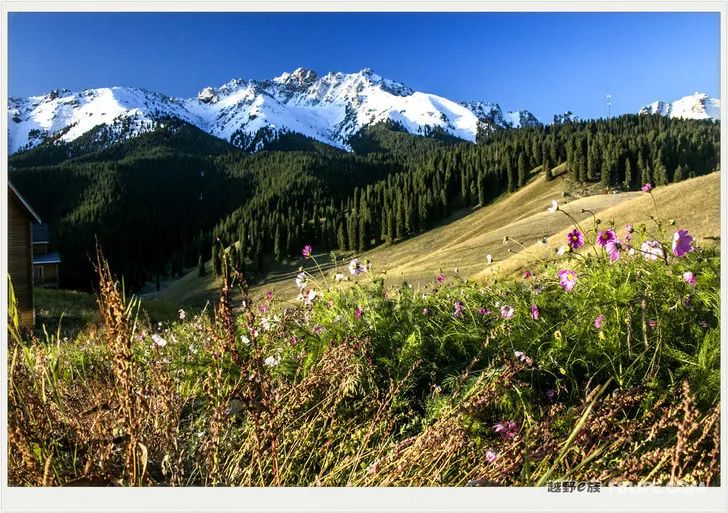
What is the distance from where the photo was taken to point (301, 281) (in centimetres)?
347

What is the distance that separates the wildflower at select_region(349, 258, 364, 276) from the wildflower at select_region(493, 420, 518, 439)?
1574mm

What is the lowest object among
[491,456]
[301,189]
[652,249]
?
[491,456]

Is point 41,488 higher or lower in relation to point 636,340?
lower

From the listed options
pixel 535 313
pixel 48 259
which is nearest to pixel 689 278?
pixel 535 313

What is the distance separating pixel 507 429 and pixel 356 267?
1671mm

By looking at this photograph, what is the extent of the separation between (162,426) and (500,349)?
1.62 metres

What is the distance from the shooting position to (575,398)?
2225mm

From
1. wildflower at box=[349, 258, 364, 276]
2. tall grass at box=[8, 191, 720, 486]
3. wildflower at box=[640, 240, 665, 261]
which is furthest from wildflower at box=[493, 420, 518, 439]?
wildflower at box=[349, 258, 364, 276]

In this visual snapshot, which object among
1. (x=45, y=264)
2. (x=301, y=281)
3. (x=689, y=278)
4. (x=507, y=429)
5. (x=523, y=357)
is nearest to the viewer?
(x=507, y=429)

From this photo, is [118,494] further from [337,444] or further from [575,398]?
[575,398]

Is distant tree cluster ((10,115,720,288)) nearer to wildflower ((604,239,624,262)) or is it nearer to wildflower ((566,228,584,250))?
wildflower ((604,239,624,262))

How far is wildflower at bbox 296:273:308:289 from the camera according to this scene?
3.42 meters

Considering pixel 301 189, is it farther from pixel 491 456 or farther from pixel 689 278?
pixel 491 456
